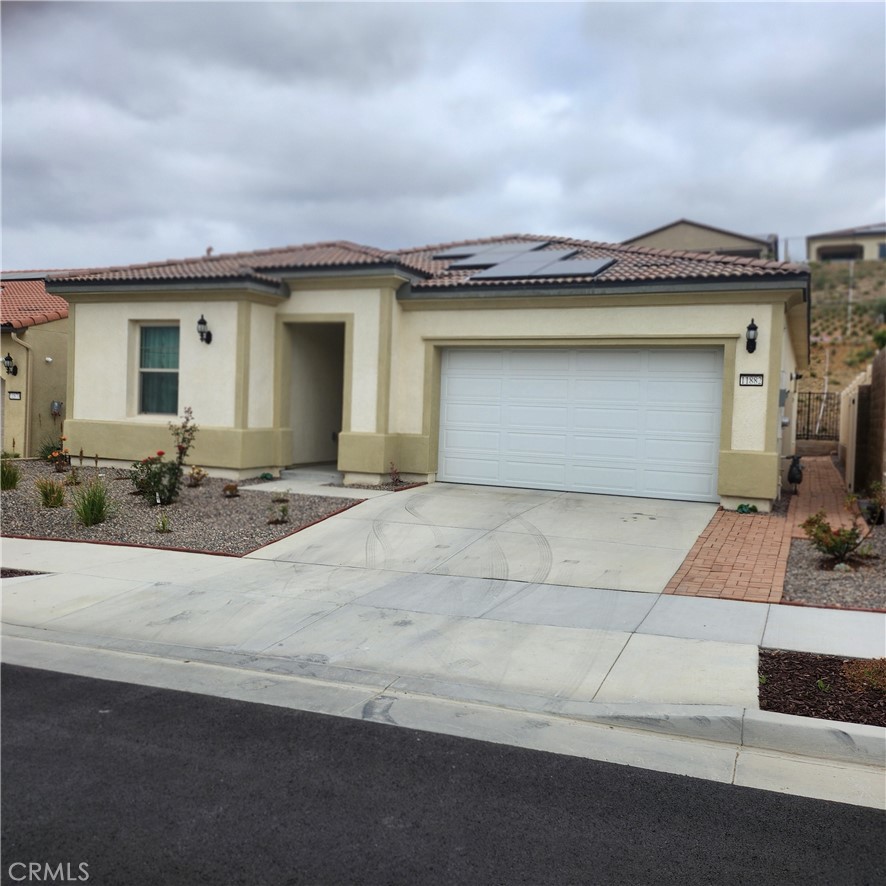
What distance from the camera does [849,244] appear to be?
7319cm

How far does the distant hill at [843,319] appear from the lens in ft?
150

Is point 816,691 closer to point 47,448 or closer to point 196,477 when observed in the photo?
point 196,477

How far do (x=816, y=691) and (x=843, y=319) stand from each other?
56.4 metres

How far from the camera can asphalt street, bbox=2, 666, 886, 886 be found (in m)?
3.95

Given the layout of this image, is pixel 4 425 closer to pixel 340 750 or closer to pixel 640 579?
pixel 640 579

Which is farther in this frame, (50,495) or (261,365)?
(261,365)

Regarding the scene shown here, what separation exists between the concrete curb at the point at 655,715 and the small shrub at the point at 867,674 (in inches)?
27.4

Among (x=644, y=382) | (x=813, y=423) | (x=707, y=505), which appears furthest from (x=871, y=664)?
(x=813, y=423)

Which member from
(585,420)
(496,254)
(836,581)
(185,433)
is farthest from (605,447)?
(185,433)

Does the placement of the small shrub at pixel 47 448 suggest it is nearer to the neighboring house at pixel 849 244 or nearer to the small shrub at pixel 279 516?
the small shrub at pixel 279 516

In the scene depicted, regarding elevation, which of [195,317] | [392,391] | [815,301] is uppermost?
[815,301]

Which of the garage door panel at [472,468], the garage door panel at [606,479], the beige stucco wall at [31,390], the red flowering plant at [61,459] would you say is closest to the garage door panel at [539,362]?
the garage door panel at [472,468]

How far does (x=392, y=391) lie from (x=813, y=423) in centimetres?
2181

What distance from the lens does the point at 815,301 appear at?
60.2 m
